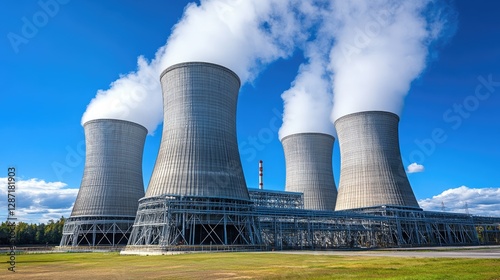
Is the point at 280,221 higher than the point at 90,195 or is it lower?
lower

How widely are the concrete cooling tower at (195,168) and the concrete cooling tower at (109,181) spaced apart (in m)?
9.48

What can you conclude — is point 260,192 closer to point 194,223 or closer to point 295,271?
point 194,223

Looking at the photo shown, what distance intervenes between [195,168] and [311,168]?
73.8ft

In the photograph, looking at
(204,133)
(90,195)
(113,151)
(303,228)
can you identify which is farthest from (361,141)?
(90,195)

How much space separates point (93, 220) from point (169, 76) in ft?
67.3

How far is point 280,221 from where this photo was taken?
39.6 m

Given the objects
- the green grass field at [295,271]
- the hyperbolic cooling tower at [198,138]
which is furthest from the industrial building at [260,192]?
the green grass field at [295,271]

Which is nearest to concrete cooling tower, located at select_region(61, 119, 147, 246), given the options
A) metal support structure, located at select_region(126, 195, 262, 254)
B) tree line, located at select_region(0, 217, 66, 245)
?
metal support structure, located at select_region(126, 195, 262, 254)

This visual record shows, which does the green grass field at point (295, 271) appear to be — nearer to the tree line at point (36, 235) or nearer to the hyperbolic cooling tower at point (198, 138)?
the hyperbolic cooling tower at point (198, 138)

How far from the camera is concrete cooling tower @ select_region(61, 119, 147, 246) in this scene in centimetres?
4234

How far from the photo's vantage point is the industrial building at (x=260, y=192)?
3212 cm

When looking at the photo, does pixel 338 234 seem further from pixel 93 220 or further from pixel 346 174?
pixel 93 220

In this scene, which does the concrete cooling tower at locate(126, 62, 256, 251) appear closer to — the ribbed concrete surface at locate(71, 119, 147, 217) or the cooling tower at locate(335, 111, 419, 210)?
the ribbed concrete surface at locate(71, 119, 147, 217)

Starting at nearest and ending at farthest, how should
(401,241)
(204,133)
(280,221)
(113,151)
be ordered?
(204,133), (280,221), (113,151), (401,241)
